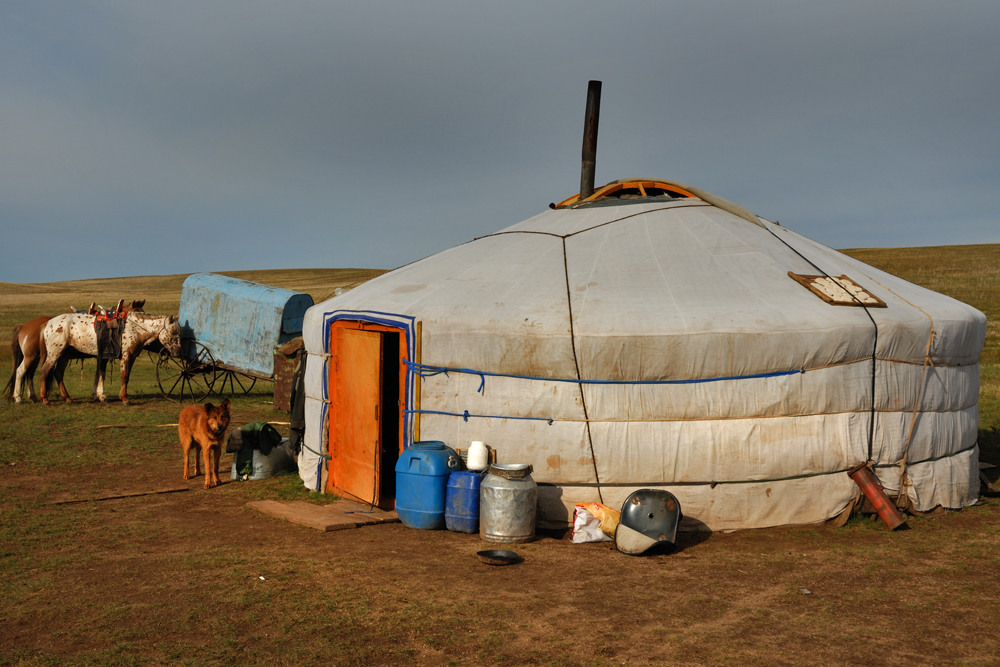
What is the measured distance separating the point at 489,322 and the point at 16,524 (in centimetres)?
443

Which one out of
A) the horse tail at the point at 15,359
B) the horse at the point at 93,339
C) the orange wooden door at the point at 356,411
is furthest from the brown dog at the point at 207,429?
the horse tail at the point at 15,359

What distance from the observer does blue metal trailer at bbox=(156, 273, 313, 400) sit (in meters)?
13.5

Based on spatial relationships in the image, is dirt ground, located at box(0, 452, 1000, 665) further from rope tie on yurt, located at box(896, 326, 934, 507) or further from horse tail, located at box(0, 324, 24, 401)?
horse tail, located at box(0, 324, 24, 401)

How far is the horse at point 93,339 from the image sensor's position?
13.2m

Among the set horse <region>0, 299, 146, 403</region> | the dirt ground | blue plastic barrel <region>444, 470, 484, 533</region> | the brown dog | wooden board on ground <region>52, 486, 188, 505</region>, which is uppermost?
horse <region>0, 299, 146, 403</region>

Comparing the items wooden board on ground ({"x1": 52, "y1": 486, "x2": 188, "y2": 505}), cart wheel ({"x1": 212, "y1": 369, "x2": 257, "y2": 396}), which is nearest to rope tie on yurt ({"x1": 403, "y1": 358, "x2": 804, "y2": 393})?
wooden board on ground ({"x1": 52, "y1": 486, "x2": 188, "y2": 505})

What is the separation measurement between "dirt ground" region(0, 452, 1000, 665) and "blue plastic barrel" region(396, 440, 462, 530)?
0.14 meters

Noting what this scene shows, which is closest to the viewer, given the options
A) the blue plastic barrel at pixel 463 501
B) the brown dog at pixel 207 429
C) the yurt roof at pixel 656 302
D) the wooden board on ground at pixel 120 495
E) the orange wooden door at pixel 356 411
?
the yurt roof at pixel 656 302

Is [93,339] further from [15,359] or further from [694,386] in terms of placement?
[694,386]

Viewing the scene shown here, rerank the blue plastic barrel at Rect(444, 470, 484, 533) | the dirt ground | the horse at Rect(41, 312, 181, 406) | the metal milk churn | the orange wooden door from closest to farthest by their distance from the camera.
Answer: the dirt ground
the metal milk churn
the blue plastic barrel at Rect(444, 470, 484, 533)
the orange wooden door
the horse at Rect(41, 312, 181, 406)

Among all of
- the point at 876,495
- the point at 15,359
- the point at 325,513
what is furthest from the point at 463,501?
the point at 15,359

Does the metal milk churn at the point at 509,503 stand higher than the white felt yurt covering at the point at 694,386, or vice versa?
the white felt yurt covering at the point at 694,386

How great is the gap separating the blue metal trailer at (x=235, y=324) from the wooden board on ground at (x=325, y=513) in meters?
6.46

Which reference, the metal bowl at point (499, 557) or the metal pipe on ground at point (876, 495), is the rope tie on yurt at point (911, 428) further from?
the metal bowl at point (499, 557)
